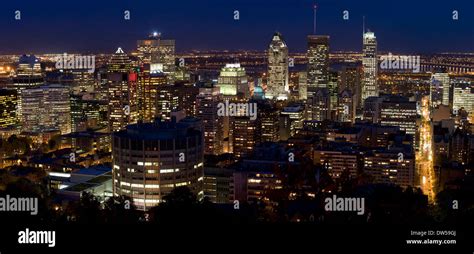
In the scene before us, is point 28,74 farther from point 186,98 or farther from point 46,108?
point 186,98

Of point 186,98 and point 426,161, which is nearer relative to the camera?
point 426,161

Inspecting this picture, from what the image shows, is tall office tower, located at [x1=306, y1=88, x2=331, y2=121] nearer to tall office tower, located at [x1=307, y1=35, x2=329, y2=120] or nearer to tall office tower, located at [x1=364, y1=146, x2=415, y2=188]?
tall office tower, located at [x1=307, y1=35, x2=329, y2=120]

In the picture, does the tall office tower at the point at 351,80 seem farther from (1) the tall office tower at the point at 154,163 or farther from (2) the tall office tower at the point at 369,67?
(1) the tall office tower at the point at 154,163

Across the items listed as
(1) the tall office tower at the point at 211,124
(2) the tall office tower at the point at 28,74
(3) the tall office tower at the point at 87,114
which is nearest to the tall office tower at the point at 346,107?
(1) the tall office tower at the point at 211,124

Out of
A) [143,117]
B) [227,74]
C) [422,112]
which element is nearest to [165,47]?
[227,74]

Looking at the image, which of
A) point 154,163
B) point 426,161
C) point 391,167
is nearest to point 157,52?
point 426,161

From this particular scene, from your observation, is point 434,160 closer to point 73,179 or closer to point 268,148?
point 268,148

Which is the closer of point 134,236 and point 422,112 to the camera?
point 134,236

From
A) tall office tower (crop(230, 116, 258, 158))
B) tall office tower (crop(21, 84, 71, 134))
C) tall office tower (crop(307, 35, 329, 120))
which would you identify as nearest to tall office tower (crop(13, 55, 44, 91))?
tall office tower (crop(21, 84, 71, 134))
